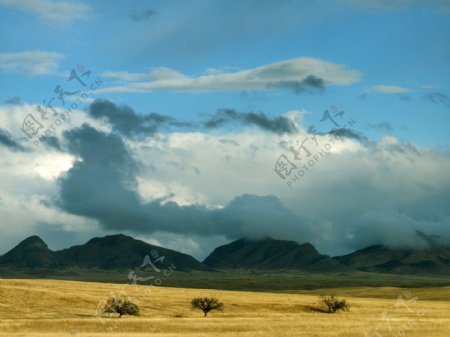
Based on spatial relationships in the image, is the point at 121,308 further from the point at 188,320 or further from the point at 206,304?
the point at 206,304

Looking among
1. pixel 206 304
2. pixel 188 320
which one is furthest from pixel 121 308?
pixel 206 304

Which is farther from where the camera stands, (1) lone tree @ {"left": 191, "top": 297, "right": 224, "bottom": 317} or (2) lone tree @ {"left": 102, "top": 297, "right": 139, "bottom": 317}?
(1) lone tree @ {"left": 191, "top": 297, "right": 224, "bottom": 317}

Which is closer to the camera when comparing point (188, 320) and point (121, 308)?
point (188, 320)

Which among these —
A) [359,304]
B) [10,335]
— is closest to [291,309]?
[359,304]

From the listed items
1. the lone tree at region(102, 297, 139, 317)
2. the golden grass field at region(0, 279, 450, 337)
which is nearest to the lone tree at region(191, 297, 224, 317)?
the golden grass field at region(0, 279, 450, 337)

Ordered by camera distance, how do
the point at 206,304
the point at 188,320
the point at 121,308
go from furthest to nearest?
the point at 206,304
the point at 121,308
the point at 188,320

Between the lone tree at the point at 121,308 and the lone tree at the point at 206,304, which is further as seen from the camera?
the lone tree at the point at 206,304

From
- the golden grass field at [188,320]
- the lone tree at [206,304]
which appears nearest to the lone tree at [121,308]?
the golden grass field at [188,320]

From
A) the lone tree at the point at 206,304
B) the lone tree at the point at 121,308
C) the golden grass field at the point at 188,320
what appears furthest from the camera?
the lone tree at the point at 206,304

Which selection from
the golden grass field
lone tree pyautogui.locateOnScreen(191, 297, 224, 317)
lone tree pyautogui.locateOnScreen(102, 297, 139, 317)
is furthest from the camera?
lone tree pyautogui.locateOnScreen(191, 297, 224, 317)

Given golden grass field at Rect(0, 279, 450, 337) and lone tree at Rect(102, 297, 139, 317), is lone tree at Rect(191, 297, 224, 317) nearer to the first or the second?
golden grass field at Rect(0, 279, 450, 337)

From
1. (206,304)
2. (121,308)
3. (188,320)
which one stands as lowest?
(188,320)

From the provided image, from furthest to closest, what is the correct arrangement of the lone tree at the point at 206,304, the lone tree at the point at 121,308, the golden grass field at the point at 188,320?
the lone tree at the point at 206,304 < the lone tree at the point at 121,308 < the golden grass field at the point at 188,320

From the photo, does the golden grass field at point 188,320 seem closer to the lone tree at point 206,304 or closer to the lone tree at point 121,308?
the lone tree at point 206,304
